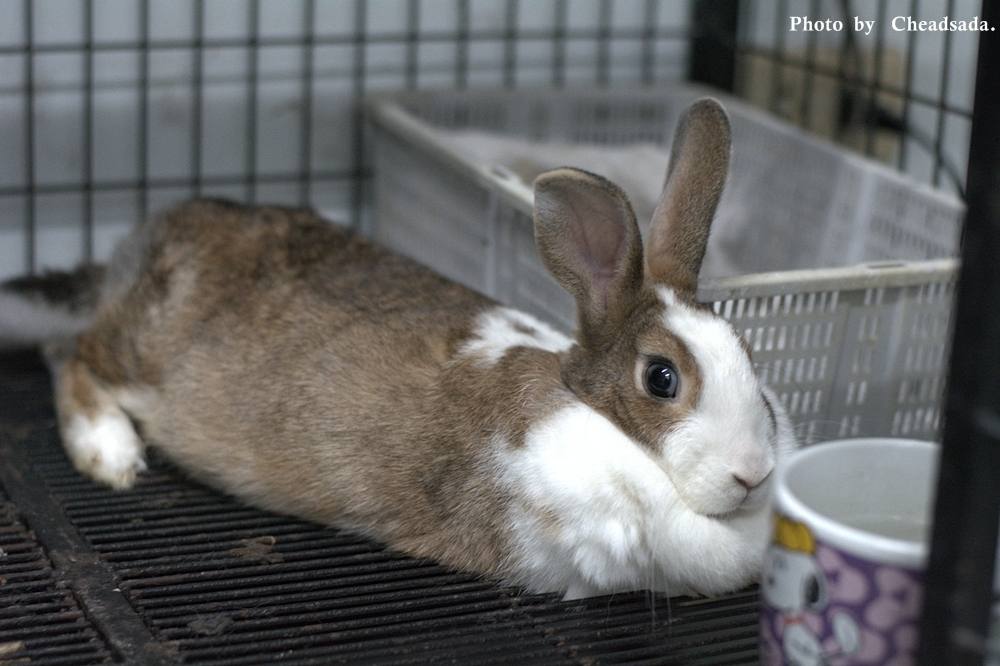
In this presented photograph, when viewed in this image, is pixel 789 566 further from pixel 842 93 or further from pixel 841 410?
pixel 842 93

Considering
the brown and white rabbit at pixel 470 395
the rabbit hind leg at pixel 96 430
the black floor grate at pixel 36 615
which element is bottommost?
the black floor grate at pixel 36 615

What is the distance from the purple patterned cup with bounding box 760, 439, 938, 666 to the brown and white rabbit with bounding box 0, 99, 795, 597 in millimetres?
158

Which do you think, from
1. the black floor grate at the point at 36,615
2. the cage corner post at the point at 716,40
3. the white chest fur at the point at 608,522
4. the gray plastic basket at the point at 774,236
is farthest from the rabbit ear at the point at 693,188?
the cage corner post at the point at 716,40

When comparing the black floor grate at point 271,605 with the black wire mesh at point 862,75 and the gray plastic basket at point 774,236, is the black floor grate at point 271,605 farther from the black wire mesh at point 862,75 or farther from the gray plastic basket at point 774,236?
the black wire mesh at point 862,75

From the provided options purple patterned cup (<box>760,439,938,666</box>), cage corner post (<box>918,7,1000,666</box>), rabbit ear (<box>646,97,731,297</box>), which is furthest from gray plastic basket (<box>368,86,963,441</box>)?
cage corner post (<box>918,7,1000,666</box>)

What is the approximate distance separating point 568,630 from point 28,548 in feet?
2.26

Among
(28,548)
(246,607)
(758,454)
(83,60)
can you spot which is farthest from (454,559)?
(83,60)

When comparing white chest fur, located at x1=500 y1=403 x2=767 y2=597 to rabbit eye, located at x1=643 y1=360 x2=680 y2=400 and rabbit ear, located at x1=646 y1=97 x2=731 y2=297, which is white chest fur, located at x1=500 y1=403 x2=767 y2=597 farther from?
rabbit ear, located at x1=646 y1=97 x2=731 y2=297

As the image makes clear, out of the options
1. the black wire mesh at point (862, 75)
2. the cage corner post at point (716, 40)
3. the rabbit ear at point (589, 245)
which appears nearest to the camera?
the rabbit ear at point (589, 245)

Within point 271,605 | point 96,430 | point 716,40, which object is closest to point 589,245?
point 271,605

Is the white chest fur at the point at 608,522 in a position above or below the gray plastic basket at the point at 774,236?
below

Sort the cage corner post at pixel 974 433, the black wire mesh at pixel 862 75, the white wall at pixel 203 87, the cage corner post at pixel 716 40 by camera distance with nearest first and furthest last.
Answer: the cage corner post at pixel 974 433, the white wall at pixel 203 87, the black wire mesh at pixel 862 75, the cage corner post at pixel 716 40

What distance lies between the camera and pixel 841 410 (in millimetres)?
2133

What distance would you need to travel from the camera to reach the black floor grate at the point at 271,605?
1.62 m
